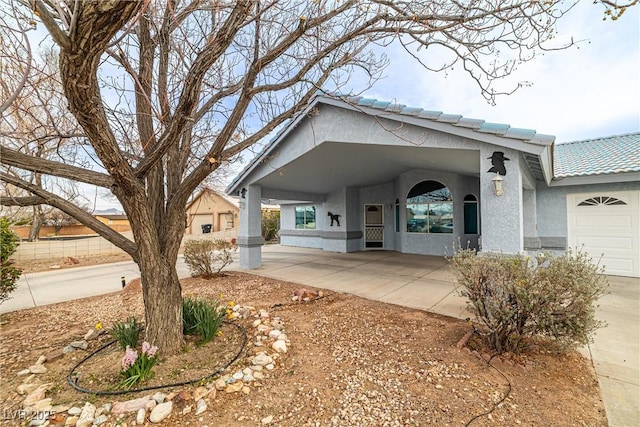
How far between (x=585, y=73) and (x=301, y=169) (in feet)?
22.3

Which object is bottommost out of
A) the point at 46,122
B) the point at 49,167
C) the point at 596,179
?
the point at 49,167

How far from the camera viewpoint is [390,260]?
10.5 m

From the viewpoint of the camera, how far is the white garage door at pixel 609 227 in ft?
25.0

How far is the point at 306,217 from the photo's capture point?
52.7ft

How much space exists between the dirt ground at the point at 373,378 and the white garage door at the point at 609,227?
658 cm

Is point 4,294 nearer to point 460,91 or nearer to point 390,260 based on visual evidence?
point 460,91

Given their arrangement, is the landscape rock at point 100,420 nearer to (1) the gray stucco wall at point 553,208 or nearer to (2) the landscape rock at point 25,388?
(2) the landscape rock at point 25,388

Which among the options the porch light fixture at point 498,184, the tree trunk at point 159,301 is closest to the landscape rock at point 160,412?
the tree trunk at point 159,301

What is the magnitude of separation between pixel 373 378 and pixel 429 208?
977 centimetres

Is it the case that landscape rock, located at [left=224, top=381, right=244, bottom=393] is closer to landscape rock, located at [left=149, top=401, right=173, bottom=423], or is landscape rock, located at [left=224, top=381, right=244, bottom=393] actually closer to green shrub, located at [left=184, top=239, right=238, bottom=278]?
landscape rock, located at [left=149, top=401, right=173, bottom=423]

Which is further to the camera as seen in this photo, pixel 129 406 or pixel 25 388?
pixel 25 388

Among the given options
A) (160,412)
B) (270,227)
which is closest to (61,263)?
(270,227)

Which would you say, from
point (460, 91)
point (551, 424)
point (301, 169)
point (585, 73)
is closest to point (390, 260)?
point (301, 169)

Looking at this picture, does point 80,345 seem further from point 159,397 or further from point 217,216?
point 217,216
